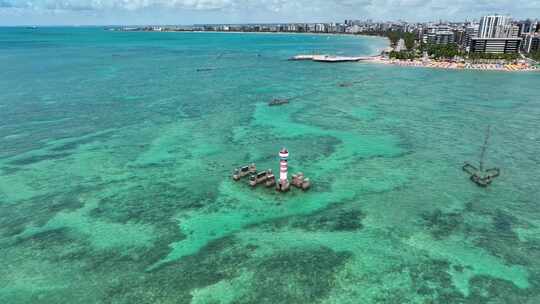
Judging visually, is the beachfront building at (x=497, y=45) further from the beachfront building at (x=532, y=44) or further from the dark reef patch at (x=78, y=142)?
the dark reef patch at (x=78, y=142)

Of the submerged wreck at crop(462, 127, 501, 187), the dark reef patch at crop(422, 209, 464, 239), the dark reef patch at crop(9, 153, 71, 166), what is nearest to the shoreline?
the submerged wreck at crop(462, 127, 501, 187)

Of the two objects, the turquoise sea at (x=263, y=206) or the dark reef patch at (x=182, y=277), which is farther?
the turquoise sea at (x=263, y=206)

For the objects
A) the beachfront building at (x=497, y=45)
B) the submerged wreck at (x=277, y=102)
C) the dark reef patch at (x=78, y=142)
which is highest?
the beachfront building at (x=497, y=45)

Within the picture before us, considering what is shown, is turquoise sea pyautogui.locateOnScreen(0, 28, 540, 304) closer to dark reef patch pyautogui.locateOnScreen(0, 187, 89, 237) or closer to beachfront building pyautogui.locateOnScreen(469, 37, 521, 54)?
dark reef patch pyautogui.locateOnScreen(0, 187, 89, 237)

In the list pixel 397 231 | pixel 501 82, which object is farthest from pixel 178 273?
pixel 501 82

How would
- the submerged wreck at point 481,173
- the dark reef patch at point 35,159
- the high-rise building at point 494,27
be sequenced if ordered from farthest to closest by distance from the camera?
the high-rise building at point 494,27 < the dark reef patch at point 35,159 < the submerged wreck at point 481,173

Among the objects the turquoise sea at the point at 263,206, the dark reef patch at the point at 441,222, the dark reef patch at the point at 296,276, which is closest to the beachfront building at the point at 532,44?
the turquoise sea at the point at 263,206

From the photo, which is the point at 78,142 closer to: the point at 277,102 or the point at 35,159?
the point at 35,159
